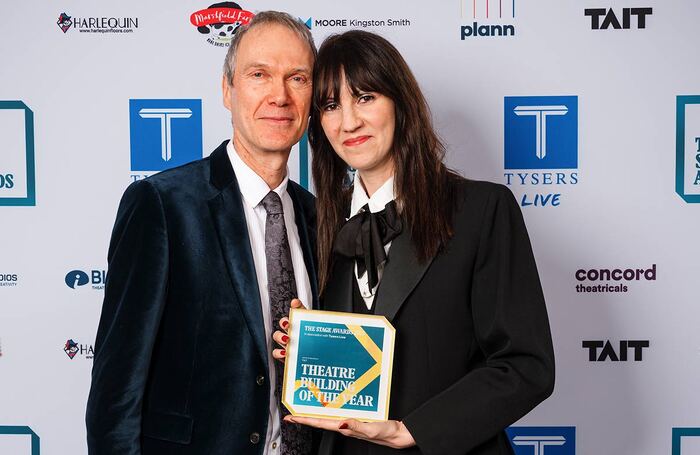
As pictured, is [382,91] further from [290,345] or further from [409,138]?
[290,345]

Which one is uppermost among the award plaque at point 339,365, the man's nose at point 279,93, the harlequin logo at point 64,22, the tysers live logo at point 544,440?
the harlequin logo at point 64,22

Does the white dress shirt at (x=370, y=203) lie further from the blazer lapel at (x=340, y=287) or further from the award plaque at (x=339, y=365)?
the award plaque at (x=339, y=365)

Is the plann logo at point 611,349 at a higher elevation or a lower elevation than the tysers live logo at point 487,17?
lower

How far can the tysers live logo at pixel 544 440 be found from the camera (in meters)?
2.90

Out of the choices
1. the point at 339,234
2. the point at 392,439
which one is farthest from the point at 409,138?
the point at 392,439

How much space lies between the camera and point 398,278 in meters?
1.63

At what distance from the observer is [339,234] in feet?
5.87

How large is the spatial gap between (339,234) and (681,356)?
1829 millimetres

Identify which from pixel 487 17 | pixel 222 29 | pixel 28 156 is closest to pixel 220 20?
pixel 222 29

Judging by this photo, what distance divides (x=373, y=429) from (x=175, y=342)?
512 mm

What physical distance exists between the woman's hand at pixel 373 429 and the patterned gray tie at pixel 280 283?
17 cm

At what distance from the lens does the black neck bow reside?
168 cm

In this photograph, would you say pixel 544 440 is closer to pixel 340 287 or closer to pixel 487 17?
pixel 340 287

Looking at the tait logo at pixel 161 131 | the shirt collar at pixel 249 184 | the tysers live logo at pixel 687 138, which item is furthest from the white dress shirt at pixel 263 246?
the tysers live logo at pixel 687 138
